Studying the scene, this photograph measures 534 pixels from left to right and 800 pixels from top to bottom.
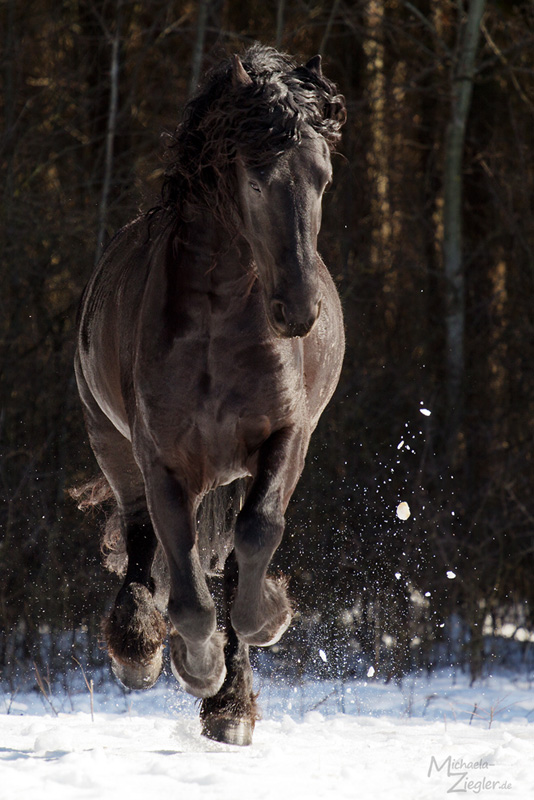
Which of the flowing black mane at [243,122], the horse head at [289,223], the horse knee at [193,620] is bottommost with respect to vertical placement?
the horse knee at [193,620]

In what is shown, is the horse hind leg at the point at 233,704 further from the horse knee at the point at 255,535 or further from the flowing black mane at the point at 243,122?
the flowing black mane at the point at 243,122

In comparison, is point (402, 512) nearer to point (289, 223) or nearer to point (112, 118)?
point (112, 118)

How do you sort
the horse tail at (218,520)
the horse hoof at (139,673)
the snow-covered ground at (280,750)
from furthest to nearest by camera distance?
the horse tail at (218,520), the horse hoof at (139,673), the snow-covered ground at (280,750)

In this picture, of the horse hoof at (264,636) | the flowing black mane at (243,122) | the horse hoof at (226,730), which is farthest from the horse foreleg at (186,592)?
the flowing black mane at (243,122)

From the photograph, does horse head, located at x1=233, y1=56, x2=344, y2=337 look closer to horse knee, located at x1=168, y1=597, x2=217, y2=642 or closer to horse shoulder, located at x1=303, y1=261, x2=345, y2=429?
horse shoulder, located at x1=303, y1=261, x2=345, y2=429

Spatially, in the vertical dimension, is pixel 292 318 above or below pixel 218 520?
above

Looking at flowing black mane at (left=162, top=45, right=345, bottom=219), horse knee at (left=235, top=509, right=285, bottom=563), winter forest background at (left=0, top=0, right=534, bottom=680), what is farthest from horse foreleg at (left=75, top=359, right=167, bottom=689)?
winter forest background at (left=0, top=0, right=534, bottom=680)

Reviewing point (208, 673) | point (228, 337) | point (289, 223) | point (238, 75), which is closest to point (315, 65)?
point (238, 75)

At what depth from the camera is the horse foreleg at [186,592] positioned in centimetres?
331

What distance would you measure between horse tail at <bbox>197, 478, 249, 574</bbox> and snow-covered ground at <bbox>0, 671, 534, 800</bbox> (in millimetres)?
696

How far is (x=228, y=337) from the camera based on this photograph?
3.32m

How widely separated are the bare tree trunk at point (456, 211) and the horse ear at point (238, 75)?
5.12 metres

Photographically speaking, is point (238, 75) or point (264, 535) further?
point (264, 535)

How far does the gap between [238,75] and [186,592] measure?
1.62 meters
